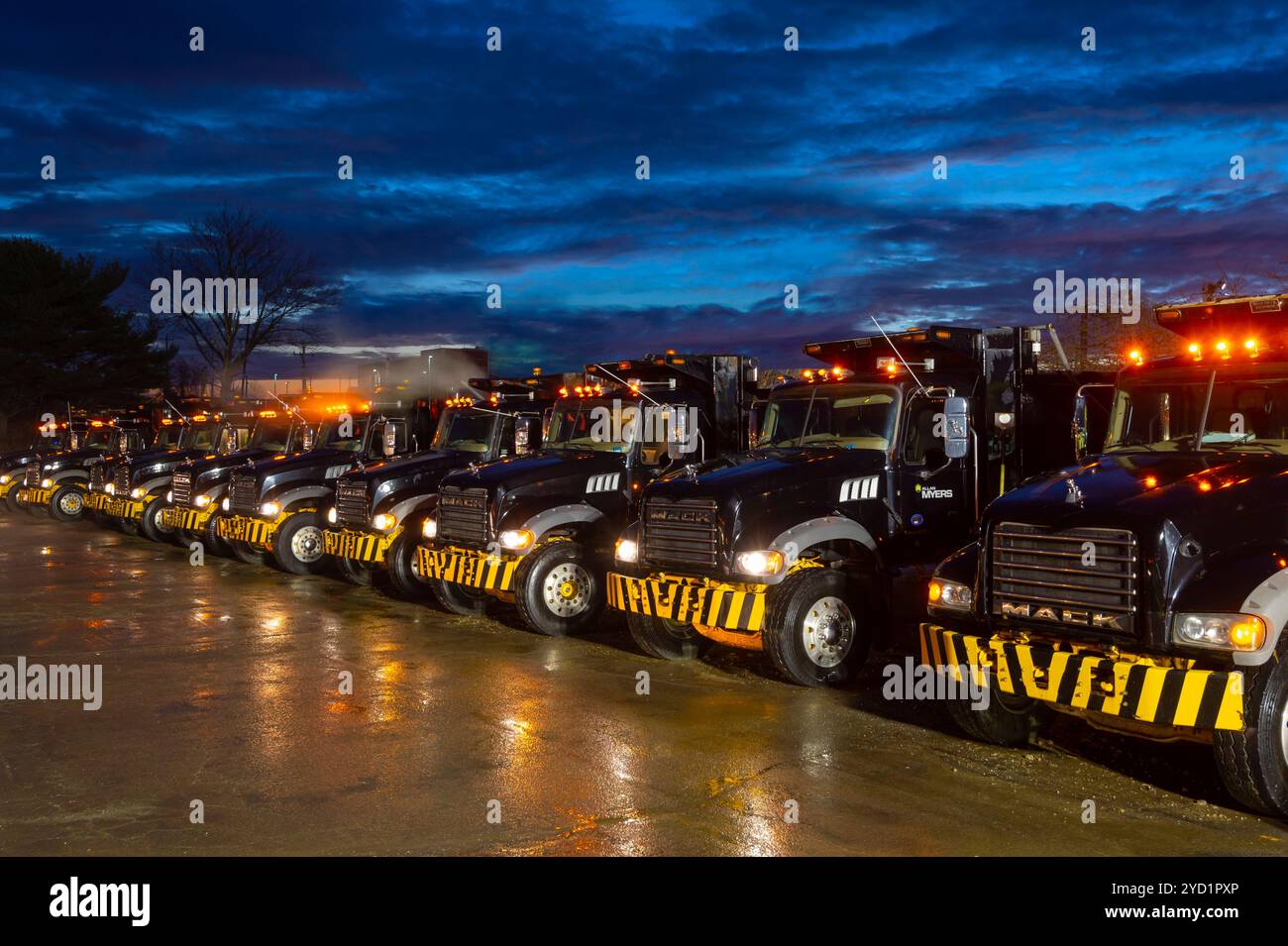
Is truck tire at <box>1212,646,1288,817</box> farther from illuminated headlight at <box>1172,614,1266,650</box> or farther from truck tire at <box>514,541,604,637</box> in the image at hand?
truck tire at <box>514,541,604,637</box>

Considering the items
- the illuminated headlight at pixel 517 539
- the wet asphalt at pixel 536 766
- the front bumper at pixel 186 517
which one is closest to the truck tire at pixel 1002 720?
the wet asphalt at pixel 536 766

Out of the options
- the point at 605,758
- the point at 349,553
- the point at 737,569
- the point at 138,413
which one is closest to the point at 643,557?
the point at 737,569

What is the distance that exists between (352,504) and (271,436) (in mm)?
6435

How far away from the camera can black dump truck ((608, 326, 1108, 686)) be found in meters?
8.77

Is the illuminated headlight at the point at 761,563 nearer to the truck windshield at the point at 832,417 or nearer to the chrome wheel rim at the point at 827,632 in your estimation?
the chrome wheel rim at the point at 827,632

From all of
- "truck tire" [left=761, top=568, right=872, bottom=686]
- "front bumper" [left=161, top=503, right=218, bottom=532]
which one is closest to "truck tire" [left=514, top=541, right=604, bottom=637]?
"truck tire" [left=761, top=568, right=872, bottom=686]

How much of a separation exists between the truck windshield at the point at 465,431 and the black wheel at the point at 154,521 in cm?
790

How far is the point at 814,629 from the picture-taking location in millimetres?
8758

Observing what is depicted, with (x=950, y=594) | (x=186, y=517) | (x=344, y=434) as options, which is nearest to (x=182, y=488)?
(x=186, y=517)

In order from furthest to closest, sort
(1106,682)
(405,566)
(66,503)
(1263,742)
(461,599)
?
1. (66,503)
2. (405,566)
3. (461,599)
4. (1106,682)
5. (1263,742)

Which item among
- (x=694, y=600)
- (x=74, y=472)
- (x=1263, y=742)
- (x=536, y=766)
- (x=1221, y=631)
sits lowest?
(x=536, y=766)

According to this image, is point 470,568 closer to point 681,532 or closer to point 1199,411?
point 681,532

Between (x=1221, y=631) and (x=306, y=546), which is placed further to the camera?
(x=306, y=546)

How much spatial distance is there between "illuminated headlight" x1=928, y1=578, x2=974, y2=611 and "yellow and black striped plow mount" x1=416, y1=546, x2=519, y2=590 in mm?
5175
